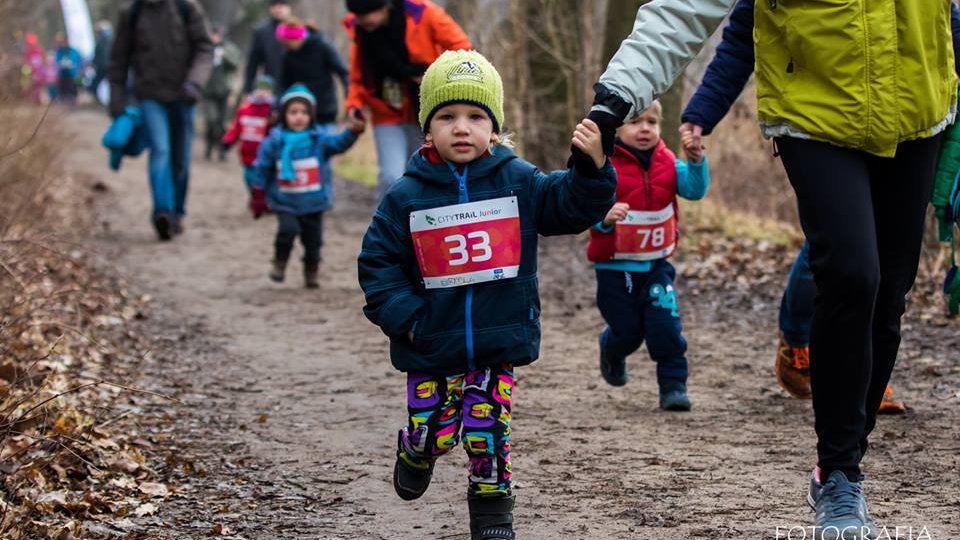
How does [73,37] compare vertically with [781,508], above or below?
above

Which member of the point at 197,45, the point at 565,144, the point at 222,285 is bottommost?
the point at 222,285

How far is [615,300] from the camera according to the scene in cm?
644

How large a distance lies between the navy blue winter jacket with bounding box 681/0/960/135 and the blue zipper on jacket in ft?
3.63

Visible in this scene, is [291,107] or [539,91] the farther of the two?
[539,91]

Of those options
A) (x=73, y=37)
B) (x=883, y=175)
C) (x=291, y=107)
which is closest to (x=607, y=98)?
(x=883, y=175)

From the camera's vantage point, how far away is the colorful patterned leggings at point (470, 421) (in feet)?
14.1

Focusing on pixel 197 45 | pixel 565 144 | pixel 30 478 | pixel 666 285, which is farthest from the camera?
pixel 565 144

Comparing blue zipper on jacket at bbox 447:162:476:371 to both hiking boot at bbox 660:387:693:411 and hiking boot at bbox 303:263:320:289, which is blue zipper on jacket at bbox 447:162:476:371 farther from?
hiking boot at bbox 303:263:320:289

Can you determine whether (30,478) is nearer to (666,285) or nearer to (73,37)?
(666,285)

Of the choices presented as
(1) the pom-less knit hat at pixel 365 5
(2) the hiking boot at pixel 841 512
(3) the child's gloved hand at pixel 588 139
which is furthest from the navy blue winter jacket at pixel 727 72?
(1) the pom-less knit hat at pixel 365 5

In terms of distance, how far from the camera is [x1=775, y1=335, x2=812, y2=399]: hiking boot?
20.1 ft

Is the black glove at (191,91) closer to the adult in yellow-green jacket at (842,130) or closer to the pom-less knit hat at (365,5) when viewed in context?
the pom-less knit hat at (365,5)

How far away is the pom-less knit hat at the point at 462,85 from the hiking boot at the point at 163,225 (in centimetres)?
870

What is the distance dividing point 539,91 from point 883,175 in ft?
31.3
